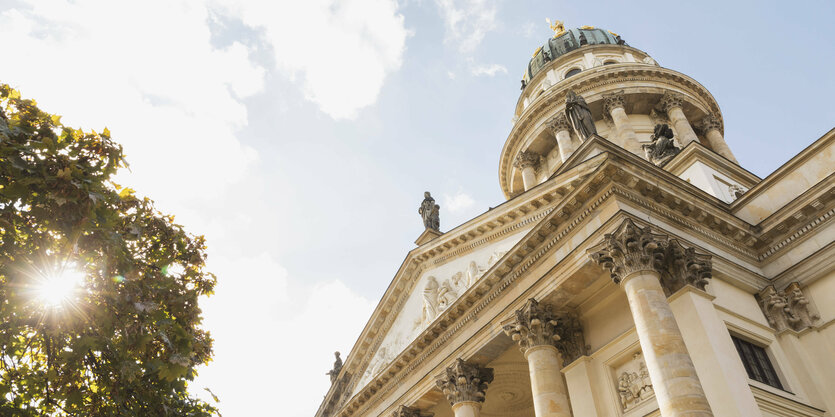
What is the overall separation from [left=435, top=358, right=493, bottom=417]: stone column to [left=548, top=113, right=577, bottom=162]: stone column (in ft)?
57.1

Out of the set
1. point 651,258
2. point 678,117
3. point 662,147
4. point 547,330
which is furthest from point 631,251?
point 678,117

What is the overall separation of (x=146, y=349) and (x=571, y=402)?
10.1 m

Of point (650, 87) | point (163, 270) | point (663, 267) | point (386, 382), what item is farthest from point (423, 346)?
point (650, 87)

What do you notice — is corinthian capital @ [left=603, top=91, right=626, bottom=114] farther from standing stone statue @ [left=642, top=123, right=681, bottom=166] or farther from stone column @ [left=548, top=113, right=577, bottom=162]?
standing stone statue @ [left=642, top=123, right=681, bottom=166]

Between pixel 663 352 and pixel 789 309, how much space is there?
5.16 metres

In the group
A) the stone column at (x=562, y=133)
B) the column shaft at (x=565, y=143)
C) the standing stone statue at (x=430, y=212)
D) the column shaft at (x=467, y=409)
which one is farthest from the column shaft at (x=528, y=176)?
the column shaft at (x=467, y=409)

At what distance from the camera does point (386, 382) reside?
67.6 feet

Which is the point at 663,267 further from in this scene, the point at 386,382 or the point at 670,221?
the point at 386,382

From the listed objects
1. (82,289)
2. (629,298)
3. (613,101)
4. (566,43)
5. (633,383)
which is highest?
(566,43)

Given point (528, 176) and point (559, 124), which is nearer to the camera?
point (559, 124)

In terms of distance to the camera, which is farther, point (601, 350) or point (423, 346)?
point (423, 346)

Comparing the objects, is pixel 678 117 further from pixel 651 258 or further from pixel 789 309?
pixel 651 258

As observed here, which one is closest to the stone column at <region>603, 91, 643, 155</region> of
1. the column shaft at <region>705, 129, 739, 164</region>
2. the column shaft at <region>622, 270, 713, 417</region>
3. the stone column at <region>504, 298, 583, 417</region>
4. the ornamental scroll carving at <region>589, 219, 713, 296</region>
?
the column shaft at <region>705, 129, 739, 164</region>

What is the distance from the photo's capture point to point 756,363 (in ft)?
43.3
